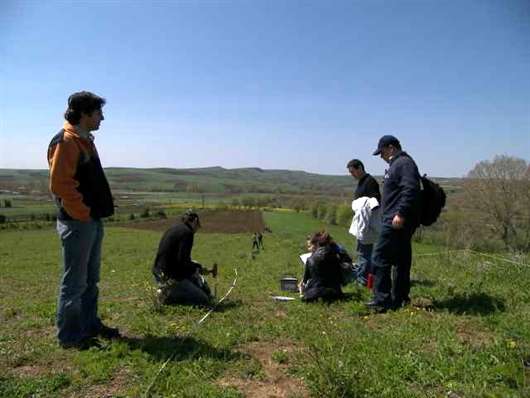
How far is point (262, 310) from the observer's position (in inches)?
259

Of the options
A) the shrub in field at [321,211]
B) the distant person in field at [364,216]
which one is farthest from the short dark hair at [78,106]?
the shrub in field at [321,211]

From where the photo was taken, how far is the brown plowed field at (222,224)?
53469 mm

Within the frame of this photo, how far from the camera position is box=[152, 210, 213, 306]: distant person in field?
Result: 6.63 m

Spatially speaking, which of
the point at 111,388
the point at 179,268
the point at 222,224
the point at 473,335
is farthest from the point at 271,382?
the point at 222,224

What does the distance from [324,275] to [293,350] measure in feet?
7.88

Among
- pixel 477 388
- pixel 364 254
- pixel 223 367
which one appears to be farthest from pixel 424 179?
pixel 223 367

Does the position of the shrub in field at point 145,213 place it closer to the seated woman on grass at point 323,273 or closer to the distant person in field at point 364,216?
the distant person in field at point 364,216

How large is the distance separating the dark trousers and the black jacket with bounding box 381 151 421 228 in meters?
0.17

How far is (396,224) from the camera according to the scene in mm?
5676

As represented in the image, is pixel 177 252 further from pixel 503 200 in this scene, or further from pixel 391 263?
pixel 503 200

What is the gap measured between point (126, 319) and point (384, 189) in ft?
12.5

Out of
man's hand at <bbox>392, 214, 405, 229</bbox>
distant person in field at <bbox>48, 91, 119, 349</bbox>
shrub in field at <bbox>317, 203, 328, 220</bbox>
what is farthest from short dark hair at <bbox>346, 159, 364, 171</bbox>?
shrub in field at <bbox>317, 203, 328, 220</bbox>

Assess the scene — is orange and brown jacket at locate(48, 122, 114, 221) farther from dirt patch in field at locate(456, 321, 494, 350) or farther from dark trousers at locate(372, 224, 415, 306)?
dirt patch in field at locate(456, 321, 494, 350)

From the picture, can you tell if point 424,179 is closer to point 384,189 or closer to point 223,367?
point 384,189
